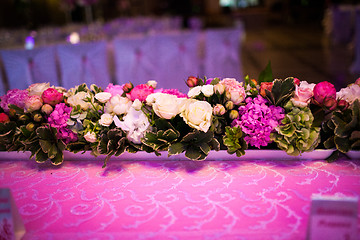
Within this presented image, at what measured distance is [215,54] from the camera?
10.4 ft

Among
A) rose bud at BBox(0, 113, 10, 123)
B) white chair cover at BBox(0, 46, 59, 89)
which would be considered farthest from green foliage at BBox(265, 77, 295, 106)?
white chair cover at BBox(0, 46, 59, 89)

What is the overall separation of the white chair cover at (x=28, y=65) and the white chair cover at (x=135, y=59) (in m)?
0.65

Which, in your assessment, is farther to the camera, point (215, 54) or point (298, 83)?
point (215, 54)

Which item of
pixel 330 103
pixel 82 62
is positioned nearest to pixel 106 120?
pixel 330 103

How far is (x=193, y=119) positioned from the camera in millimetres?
918

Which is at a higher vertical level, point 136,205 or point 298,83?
point 298,83

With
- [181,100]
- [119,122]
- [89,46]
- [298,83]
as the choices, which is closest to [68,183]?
[119,122]

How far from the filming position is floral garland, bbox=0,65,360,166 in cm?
95

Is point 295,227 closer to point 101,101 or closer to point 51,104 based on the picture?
point 101,101

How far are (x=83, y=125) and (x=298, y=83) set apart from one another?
0.80 meters

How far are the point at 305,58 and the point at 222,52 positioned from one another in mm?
3447

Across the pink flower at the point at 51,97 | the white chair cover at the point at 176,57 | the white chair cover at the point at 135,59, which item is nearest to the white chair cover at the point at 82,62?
the white chair cover at the point at 135,59

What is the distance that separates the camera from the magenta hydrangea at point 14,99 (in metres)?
1.09

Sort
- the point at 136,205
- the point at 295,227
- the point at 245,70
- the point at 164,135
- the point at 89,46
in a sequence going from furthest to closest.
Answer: the point at 245,70 → the point at 89,46 → the point at 164,135 → the point at 136,205 → the point at 295,227
